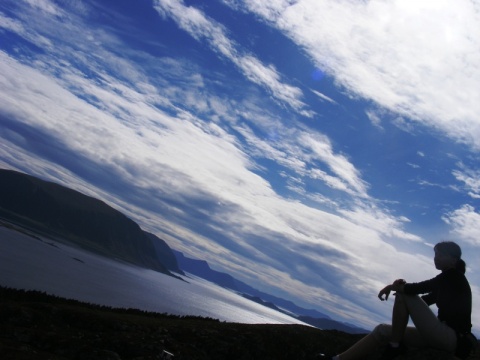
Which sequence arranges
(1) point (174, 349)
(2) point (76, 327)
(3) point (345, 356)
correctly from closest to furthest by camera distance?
(3) point (345, 356) < (1) point (174, 349) < (2) point (76, 327)

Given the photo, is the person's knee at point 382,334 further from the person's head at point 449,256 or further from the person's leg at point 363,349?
the person's head at point 449,256

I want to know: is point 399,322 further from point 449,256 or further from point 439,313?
point 449,256

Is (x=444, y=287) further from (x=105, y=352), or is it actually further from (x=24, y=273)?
(x=24, y=273)

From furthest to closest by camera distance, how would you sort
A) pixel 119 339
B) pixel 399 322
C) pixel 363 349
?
pixel 119 339
pixel 363 349
pixel 399 322

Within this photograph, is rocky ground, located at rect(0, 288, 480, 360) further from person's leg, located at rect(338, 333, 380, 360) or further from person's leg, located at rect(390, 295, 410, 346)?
person's leg, located at rect(390, 295, 410, 346)

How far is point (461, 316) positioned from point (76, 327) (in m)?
16.3

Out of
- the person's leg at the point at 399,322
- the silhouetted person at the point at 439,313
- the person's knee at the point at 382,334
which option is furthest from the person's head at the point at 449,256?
the person's knee at the point at 382,334

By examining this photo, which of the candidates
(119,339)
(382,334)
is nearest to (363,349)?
(382,334)

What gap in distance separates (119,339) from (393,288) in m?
12.3

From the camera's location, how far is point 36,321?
17141mm

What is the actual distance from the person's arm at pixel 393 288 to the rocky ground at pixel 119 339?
2.44 m

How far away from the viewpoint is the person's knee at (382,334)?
8.00 m

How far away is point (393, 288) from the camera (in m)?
7.93

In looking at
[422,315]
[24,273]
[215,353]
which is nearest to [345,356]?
[422,315]
